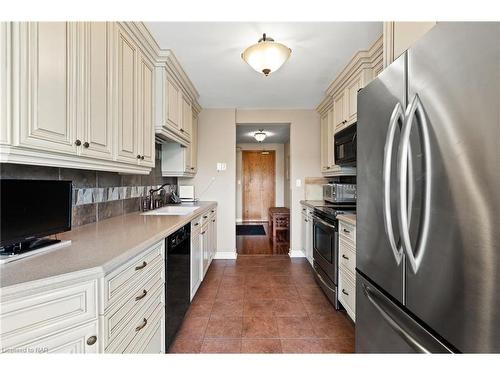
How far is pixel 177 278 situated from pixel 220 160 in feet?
7.86

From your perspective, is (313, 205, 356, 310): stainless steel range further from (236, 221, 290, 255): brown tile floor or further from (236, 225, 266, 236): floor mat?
(236, 225, 266, 236): floor mat

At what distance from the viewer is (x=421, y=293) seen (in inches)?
32.1

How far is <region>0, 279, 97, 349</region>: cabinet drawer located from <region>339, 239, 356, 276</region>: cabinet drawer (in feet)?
5.75

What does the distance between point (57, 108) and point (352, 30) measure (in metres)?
2.06

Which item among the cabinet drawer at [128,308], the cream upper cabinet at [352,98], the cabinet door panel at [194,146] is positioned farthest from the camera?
the cabinet door panel at [194,146]

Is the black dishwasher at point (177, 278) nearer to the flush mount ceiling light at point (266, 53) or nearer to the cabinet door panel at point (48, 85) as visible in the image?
the cabinet door panel at point (48, 85)

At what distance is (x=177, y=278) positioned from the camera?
1.80m

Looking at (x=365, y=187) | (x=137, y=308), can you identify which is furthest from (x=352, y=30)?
(x=137, y=308)

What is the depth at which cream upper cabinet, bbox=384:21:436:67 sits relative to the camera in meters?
1.03

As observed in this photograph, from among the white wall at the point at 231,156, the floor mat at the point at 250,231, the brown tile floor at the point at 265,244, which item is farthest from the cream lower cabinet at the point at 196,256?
the floor mat at the point at 250,231

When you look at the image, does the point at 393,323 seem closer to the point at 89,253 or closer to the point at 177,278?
the point at 89,253

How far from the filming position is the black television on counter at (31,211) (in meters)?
0.92

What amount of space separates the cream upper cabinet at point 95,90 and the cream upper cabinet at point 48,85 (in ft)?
0.19

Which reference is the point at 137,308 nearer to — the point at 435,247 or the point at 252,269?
the point at 435,247
